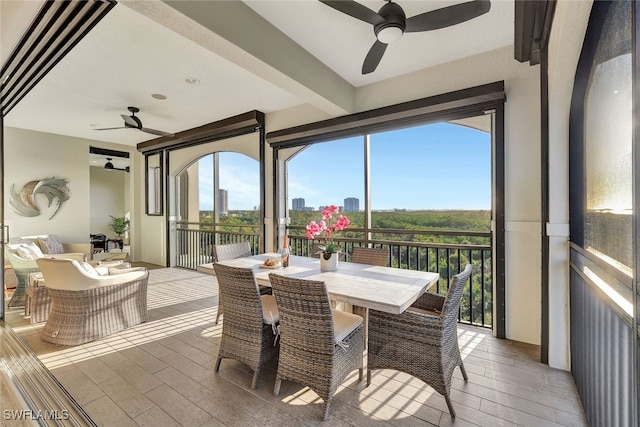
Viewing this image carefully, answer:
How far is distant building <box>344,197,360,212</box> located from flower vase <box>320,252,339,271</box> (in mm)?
1666

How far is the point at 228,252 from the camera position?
3479mm

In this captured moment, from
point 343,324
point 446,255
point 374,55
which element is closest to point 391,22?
point 374,55

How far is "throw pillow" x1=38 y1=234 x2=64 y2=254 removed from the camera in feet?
17.4

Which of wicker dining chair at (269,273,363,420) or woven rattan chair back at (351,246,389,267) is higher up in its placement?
woven rattan chair back at (351,246,389,267)

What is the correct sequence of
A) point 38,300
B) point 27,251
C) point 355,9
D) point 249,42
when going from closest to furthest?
point 355,9 → point 249,42 → point 38,300 → point 27,251

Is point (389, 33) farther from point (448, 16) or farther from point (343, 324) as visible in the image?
point (343, 324)

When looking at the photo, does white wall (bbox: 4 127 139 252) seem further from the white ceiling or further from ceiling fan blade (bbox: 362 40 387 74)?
ceiling fan blade (bbox: 362 40 387 74)

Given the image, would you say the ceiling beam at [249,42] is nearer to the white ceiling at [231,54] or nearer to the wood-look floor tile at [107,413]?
the white ceiling at [231,54]

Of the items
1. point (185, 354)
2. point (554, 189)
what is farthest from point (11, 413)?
point (554, 189)

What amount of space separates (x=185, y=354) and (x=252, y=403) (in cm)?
103

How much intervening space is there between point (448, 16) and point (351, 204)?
8.82 feet

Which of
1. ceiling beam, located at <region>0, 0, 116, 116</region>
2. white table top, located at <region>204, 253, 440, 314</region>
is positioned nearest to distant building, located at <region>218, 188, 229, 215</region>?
white table top, located at <region>204, 253, 440, 314</region>

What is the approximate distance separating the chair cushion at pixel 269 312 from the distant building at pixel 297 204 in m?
2.38

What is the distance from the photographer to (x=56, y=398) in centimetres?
191
